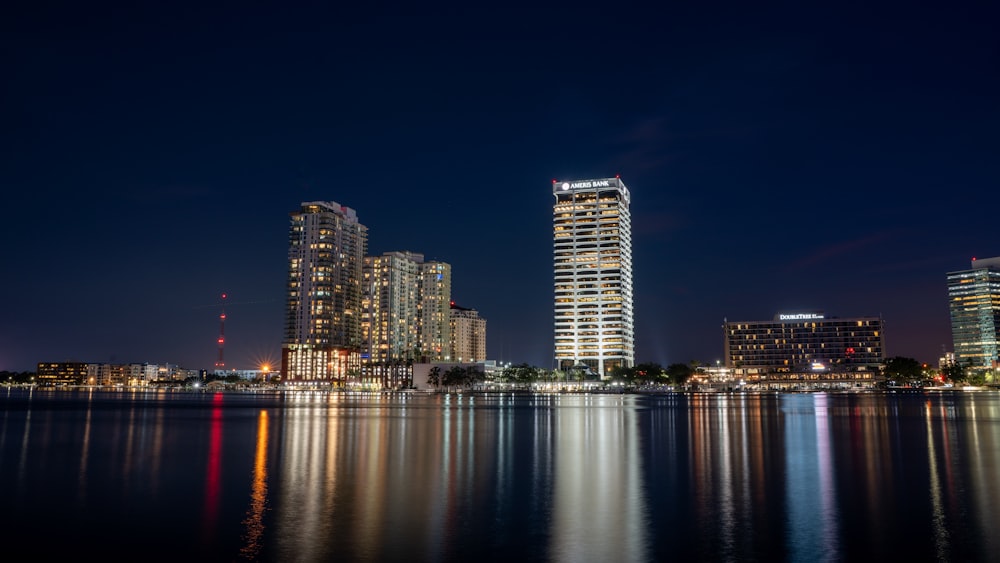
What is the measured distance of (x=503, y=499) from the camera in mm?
27172

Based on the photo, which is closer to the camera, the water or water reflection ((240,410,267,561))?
water reflection ((240,410,267,561))

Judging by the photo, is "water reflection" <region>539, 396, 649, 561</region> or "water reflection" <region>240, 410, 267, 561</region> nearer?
"water reflection" <region>240, 410, 267, 561</region>

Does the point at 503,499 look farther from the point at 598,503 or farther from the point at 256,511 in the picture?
the point at 256,511

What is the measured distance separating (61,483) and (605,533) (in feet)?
80.6

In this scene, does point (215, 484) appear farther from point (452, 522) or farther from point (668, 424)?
point (668, 424)

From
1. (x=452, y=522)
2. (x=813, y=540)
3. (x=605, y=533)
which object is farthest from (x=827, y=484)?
(x=452, y=522)

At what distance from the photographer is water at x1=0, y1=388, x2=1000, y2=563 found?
1959 cm

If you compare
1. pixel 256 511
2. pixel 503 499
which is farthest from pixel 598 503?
pixel 256 511

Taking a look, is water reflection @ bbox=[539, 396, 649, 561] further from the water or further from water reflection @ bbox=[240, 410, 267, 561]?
water reflection @ bbox=[240, 410, 267, 561]

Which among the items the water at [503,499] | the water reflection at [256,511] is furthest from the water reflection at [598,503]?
the water reflection at [256,511]

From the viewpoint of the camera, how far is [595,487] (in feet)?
98.9

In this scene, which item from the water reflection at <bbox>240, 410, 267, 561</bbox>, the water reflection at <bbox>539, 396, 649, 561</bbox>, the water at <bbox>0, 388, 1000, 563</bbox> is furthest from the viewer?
the water at <bbox>0, 388, 1000, 563</bbox>

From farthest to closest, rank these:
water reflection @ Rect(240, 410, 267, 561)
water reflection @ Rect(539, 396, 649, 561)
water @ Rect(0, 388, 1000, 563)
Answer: water @ Rect(0, 388, 1000, 563), water reflection @ Rect(539, 396, 649, 561), water reflection @ Rect(240, 410, 267, 561)

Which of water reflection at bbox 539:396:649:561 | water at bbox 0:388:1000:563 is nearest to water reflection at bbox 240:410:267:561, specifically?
water at bbox 0:388:1000:563
